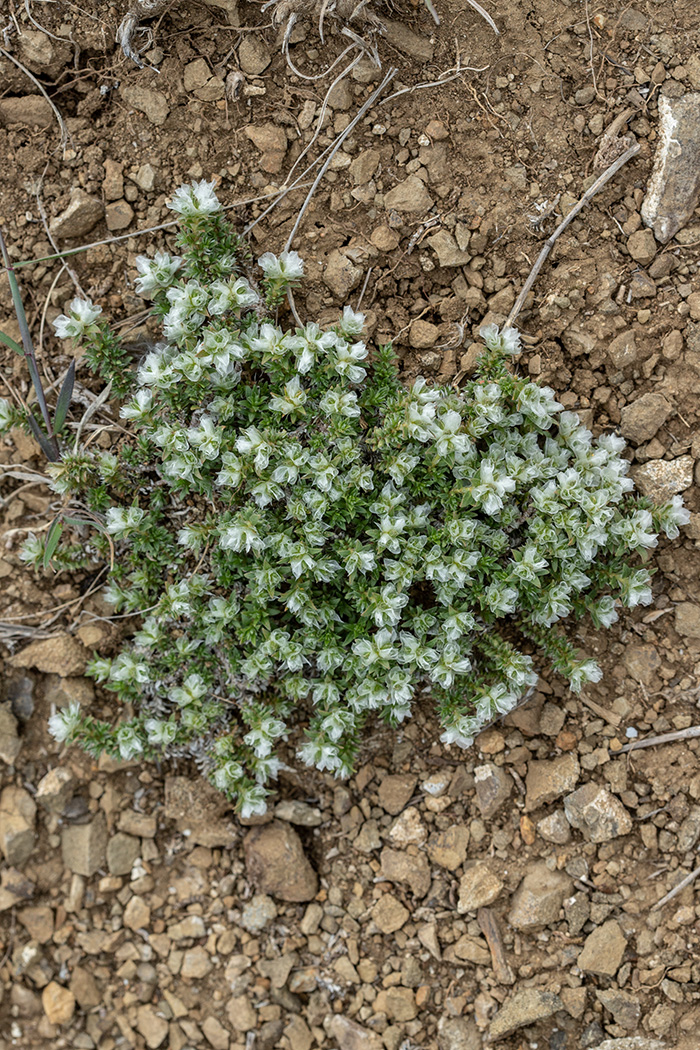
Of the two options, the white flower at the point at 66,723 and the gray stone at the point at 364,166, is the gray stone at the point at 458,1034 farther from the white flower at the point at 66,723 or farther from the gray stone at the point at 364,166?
the gray stone at the point at 364,166

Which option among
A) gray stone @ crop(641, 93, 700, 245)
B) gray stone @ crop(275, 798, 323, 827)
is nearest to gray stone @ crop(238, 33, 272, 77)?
gray stone @ crop(641, 93, 700, 245)

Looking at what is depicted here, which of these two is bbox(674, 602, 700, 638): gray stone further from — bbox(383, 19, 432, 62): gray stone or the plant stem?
the plant stem

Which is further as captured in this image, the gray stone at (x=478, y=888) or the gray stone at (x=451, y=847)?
the gray stone at (x=451, y=847)

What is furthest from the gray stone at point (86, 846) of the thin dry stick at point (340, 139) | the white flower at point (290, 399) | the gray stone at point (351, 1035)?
the thin dry stick at point (340, 139)

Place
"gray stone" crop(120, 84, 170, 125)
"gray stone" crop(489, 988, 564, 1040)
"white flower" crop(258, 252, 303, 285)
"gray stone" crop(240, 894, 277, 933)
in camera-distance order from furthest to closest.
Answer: "gray stone" crop(240, 894, 277, 933)
"gray stone" crop(120, 84, 170, 125)
"gray stone" crop(489, 988, 564, 1040)
"white flower" crop(258, 252, 303, 285)

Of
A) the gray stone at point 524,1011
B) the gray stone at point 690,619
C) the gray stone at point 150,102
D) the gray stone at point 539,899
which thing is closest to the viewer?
the gray stone at point 524,1011

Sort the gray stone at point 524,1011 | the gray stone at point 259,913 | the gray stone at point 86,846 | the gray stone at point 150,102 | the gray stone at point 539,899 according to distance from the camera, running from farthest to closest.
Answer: the gray stone at point 86,846, the gray stone at point 259,913, the gray stone at point 150,102, the gray stone at point 539,899, the gray stone at point 524,1011

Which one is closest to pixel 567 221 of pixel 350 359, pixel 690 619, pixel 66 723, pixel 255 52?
pixel 350 359
